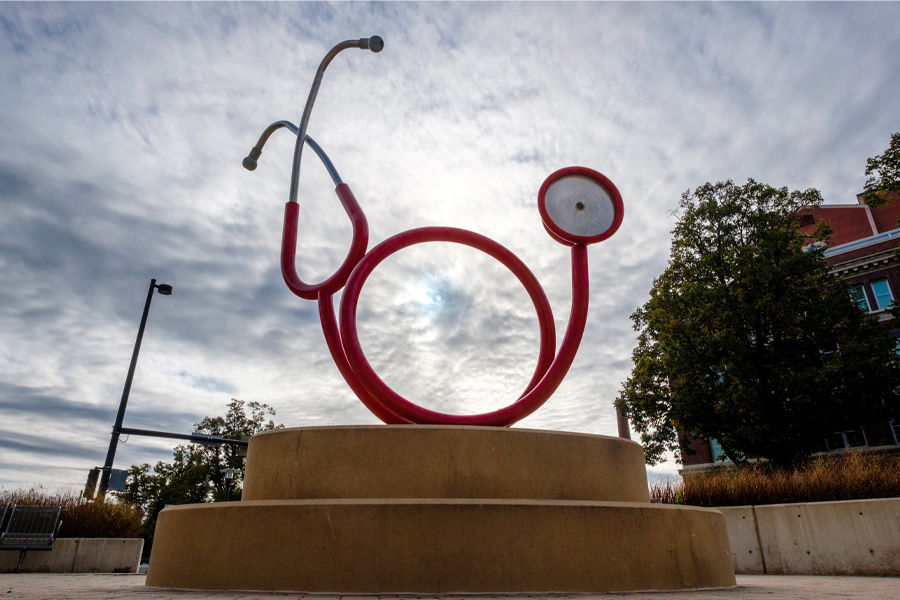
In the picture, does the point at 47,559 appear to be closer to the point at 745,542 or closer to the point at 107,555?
the point at 107,555

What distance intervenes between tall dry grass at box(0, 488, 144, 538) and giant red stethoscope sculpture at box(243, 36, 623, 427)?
8885 millimetres

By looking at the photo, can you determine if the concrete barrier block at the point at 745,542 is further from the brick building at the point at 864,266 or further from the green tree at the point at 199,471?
the green tree at the point at 199,471

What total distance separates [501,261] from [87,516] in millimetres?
11391

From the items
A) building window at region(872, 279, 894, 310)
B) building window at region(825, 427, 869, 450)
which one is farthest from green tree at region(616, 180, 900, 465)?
building window at region(872, 279, 894, 310)

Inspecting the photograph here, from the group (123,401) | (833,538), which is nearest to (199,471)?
(123,401)

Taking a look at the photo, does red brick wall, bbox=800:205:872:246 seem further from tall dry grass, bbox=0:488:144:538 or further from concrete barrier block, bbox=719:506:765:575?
tall dry grass, bbox=0:488:144:538

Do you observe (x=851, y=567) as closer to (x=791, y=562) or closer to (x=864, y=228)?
(x=791, y=562)

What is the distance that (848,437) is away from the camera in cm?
2528

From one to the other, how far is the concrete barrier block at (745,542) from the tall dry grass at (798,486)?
661 mm

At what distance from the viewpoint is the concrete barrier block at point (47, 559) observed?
10.8 metres

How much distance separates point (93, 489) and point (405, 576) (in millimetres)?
13725

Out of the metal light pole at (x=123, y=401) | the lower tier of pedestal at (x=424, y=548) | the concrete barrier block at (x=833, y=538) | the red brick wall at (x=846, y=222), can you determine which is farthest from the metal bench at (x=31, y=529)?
the red brick wall at (x=846, y=222)

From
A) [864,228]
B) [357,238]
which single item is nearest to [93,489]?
[357,238]

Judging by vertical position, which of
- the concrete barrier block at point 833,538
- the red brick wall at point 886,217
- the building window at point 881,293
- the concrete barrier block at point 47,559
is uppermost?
the red brick wall at point 886,217
